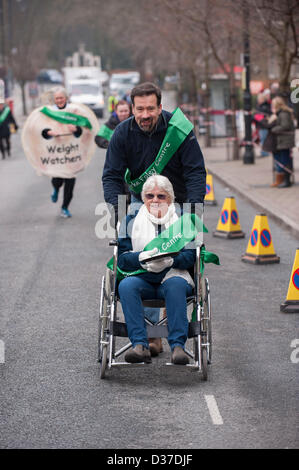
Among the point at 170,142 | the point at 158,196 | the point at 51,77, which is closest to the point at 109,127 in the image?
the point at 170,142

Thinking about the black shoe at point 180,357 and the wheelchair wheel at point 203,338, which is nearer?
the black shoe at point 180,357

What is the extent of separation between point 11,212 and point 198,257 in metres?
10.5

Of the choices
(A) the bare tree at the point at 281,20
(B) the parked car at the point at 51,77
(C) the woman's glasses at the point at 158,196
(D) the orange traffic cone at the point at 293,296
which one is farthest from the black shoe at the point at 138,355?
(B) the parked car at the point at 51,77

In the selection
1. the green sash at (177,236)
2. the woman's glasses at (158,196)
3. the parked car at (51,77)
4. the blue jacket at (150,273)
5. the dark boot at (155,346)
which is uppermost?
the woman's glasses at (158,196)

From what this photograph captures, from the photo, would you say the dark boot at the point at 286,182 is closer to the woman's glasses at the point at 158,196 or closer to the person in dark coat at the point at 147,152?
the person in dark coat at the point at 147,152

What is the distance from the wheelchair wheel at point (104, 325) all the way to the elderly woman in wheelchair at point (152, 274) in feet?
0.61

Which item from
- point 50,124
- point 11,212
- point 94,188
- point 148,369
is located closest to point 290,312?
point 148,369

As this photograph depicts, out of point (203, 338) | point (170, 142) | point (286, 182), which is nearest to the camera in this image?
point (203, 338)

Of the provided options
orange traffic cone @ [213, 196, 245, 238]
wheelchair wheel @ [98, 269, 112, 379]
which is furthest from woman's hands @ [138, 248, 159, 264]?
orange traffic cone @ [213, 196, 245, 238]

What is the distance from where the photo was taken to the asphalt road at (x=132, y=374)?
5484 millimetres

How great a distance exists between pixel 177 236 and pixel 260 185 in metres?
12.9

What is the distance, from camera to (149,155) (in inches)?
277

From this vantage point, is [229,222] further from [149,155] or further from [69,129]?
[149,155]
